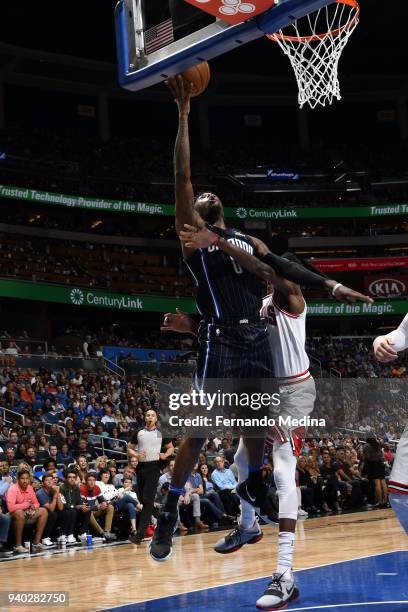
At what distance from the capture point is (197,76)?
18.2 ft

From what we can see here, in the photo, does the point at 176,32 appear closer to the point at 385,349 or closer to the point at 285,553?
the point at 385,349

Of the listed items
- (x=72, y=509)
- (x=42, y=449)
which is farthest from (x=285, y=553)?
(x=42, y=449)

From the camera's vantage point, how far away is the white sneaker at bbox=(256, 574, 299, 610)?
4.81 meters

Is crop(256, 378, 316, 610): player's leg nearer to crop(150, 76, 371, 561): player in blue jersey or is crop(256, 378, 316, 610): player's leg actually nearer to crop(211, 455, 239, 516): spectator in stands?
crop(150, 76, 371, 561): player in blue jersey

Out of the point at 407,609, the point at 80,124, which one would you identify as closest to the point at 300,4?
the point at 407,609

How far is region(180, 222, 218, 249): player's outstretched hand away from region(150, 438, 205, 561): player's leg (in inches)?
50.3

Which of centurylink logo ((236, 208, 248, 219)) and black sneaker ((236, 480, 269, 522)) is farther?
centurylink logo ((236, 208, 248, 219))

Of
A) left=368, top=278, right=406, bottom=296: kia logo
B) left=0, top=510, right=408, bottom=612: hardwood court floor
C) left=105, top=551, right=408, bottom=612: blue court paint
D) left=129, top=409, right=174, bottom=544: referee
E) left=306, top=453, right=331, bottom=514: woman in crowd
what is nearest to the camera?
left=105, top=551, right=408, bottom=612: blue court paint

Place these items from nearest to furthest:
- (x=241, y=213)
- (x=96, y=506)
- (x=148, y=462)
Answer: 1. (x=148, y=462)
2. (x=96, y=506)
3. (x=241, y=213)

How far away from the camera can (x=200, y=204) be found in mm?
5438

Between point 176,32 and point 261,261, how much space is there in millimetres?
1764

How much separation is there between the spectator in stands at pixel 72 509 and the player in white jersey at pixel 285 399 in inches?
223

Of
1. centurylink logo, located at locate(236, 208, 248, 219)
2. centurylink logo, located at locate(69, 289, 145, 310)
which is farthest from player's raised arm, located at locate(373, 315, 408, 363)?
centurylink logo, located at locate(236, 208, 248, 219)

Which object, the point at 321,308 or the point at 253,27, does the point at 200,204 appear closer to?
the point at 253,27
